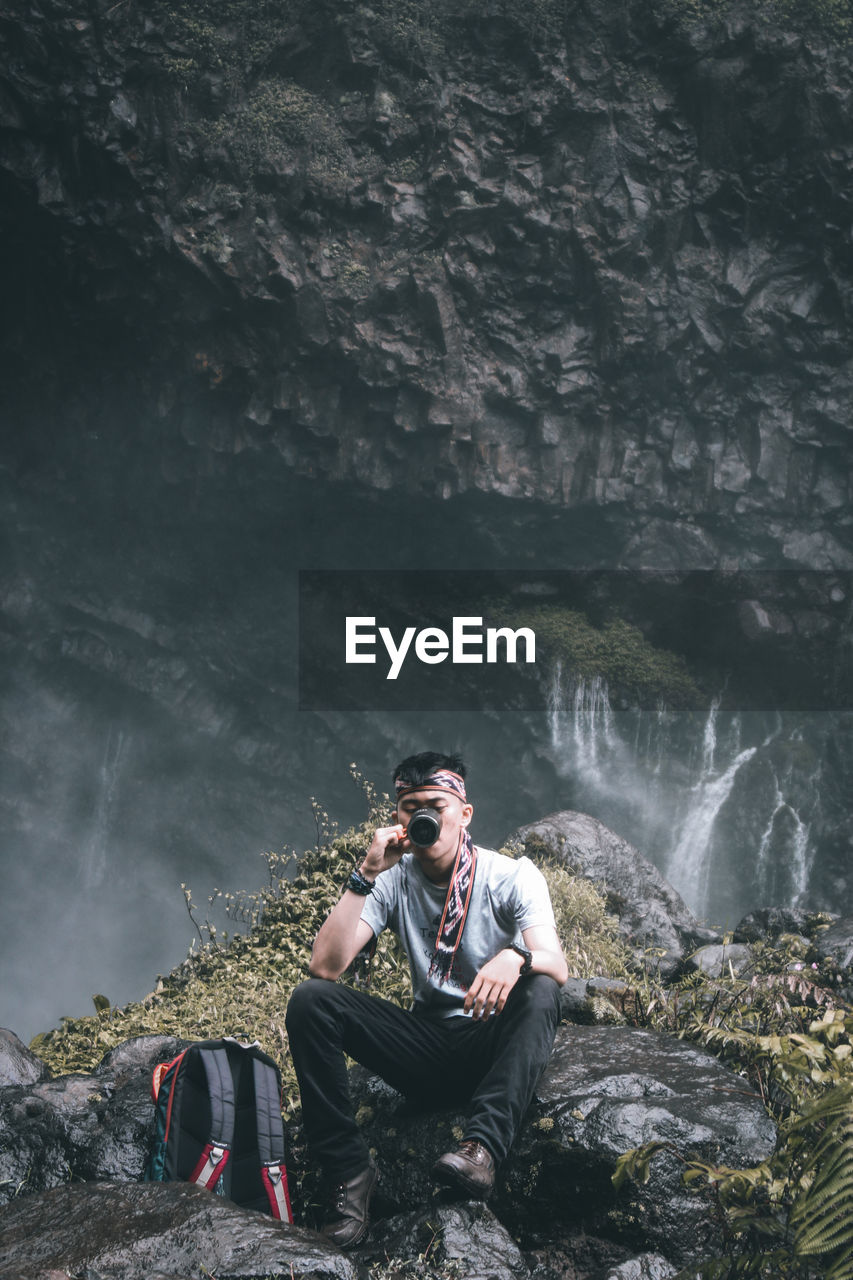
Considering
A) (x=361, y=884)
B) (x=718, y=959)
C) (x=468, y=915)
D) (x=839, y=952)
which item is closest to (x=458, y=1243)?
(x=468, y=915)

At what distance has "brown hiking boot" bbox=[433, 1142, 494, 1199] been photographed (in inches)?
94.1

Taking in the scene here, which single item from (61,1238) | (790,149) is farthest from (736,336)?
(61,1238)

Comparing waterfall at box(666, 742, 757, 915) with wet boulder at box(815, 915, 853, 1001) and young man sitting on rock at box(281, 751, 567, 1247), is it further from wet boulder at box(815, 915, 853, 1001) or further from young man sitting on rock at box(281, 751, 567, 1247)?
young man sitting on rock at box(281, 751, 567, 1247)

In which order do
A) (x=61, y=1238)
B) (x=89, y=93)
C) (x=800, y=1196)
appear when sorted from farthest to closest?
(x=89, y=93) → (x=61, y=1238) → (x=800, y=1196)

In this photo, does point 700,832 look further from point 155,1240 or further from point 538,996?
point 155,1240

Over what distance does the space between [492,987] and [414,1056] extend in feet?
1.36

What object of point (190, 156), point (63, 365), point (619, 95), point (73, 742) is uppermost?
point (619, 95)

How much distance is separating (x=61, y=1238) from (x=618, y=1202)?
1.48m

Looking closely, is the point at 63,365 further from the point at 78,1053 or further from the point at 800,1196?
the point at 800,1196

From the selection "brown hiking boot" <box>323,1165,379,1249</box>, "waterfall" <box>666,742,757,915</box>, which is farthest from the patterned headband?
"waterfall" <box>666,742,757,915</box>

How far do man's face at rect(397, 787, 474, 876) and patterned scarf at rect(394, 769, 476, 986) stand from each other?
20 millimetres

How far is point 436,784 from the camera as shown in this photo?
2.96 metres

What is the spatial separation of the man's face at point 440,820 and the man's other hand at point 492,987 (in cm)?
36

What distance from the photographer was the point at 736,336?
17.1 metres
